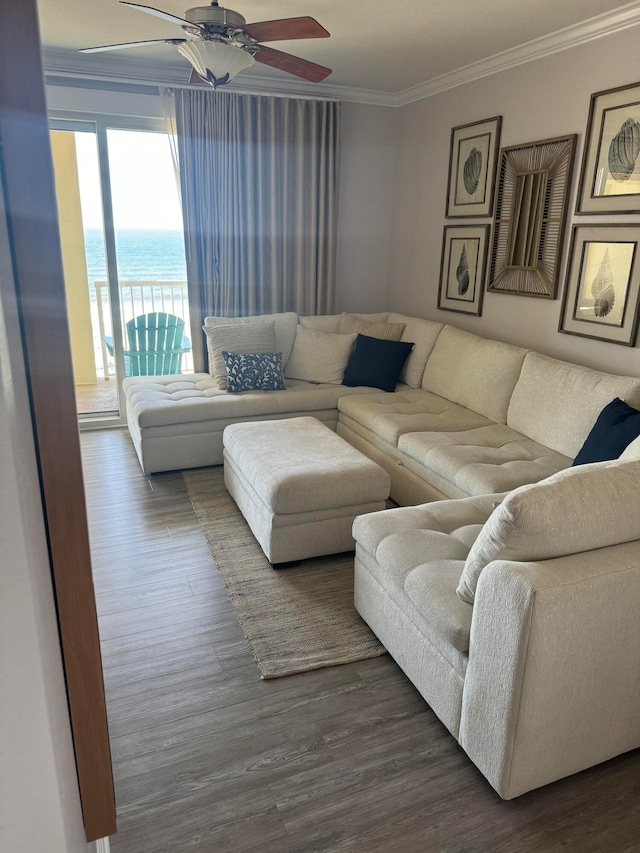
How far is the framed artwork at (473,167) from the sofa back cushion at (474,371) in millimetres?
907

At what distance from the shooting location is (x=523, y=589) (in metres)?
1.47

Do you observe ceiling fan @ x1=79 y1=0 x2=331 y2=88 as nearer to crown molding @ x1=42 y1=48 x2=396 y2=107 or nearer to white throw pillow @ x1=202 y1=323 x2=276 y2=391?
crown molding @ x1=42 y1=48 x2=396 y2=107

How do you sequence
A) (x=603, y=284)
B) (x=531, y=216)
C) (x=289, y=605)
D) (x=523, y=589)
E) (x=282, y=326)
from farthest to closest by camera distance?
(x=282, y=326), (x=531, y=216), (x=603, y=284), (x=289, y=605), (x=523, y=589)

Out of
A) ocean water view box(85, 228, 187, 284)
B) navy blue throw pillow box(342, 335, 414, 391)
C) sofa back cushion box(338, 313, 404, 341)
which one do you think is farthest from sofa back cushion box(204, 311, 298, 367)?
ocean water view box(85, 228, 187, 284)

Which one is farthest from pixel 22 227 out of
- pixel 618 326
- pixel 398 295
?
pixel 398 295

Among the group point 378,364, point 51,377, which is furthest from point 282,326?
point 51,377

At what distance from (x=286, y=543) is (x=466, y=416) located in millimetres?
1534

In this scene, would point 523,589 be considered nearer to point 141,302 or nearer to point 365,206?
point 365,206

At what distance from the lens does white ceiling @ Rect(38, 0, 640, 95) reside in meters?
3.06

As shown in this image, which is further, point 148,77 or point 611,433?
point 148,77

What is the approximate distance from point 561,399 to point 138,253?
3520 mm

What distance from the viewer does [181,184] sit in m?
4.55

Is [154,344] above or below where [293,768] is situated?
above

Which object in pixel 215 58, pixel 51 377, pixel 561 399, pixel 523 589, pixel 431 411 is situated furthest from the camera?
pixel 431 411
